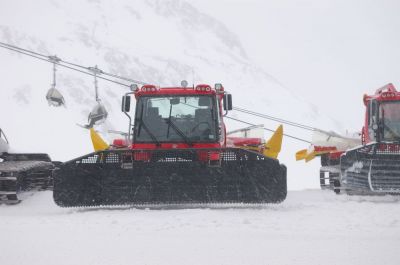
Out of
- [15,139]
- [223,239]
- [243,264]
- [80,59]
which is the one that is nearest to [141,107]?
[223,239]

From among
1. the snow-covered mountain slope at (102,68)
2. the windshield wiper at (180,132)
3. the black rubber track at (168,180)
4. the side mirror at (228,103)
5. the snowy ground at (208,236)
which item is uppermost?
the snow-covered mountain slope at (102,68)

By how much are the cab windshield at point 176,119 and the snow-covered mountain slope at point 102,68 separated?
1831cm

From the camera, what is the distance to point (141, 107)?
8.54 metres

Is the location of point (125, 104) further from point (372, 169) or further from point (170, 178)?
point (372, 169)

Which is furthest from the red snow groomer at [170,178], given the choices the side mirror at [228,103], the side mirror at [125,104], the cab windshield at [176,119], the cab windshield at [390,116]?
the cab windshield at [390,116]

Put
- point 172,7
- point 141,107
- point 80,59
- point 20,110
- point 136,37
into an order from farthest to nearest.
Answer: point 172,7
point 136,37
point 80,59
point 20,110
point 141,107

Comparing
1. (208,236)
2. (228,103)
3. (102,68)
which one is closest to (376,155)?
(228,103)

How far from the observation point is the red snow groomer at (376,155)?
28.1 ft

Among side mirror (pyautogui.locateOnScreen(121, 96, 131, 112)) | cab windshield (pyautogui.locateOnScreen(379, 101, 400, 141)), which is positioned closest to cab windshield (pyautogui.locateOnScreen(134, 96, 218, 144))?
side mirror (pyautogui.locateOnScreen(121, 96, 131, 112))

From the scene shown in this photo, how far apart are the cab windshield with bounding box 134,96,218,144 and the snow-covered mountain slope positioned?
18307mm

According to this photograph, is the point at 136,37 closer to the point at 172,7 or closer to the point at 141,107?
the point at 172,7

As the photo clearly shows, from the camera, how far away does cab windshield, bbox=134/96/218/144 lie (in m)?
8.18

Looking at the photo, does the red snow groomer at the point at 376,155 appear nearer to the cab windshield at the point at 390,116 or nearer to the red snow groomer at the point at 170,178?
the cab windshield at the point at 390,116

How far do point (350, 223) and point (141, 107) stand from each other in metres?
4.32
